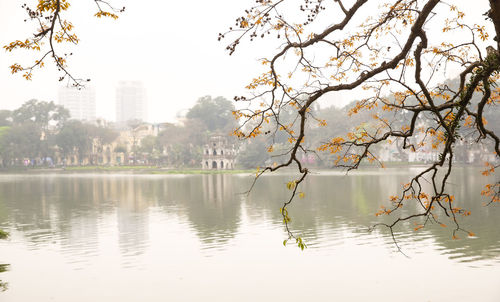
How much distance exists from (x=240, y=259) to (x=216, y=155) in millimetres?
64308

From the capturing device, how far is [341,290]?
32.6 feet

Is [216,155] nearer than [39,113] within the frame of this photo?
Yes

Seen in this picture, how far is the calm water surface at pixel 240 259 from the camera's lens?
9867 millimetres

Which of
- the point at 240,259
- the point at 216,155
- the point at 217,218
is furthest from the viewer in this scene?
the point at 216,155

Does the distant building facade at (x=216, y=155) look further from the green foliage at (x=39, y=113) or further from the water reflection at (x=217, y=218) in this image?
the water reflection at (x=217, y=218)

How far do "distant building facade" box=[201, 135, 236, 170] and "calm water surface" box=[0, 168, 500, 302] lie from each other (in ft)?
179

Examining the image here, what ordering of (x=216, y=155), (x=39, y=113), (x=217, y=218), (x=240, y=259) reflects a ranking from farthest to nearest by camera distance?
(x=39, y=113), (x=216, y=155), (x=217, y=218), (x=240, y=259)

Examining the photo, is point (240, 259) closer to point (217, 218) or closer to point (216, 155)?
point (217, 218)

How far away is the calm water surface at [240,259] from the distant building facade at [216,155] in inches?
2148

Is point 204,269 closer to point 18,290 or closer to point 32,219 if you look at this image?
point 18,290

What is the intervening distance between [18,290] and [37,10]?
638cm

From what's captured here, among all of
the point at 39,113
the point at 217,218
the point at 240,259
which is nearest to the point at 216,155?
the point at 39,113

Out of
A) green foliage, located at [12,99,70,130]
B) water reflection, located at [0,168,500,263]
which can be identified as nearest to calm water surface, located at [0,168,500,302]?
water reflection, located at [0,168,500,263]

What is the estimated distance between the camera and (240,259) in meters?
12.5
